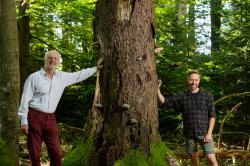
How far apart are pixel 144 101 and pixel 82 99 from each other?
791 cm

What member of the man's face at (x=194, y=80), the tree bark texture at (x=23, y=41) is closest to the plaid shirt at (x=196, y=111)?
the man's face at (x=194, y=80)

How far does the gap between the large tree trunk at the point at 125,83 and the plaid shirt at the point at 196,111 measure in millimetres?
1003

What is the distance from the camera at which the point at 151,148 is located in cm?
500

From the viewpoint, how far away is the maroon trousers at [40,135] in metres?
5.22

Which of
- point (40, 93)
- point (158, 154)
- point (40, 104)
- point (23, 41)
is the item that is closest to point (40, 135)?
point (40, 104)

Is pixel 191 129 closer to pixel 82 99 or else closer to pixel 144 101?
pixel 144 101

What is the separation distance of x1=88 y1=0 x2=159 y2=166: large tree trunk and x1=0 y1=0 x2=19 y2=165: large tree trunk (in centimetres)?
212

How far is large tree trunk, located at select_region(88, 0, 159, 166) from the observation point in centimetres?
495

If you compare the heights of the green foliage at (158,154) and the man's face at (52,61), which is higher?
the man's face at (52,61)

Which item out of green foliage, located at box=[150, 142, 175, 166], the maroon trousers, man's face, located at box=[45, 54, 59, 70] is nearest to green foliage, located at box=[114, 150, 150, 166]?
green foliage, located at box=[150, 142, 175, 166]

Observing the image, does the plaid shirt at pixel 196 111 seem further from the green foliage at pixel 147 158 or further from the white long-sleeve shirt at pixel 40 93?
the white long-sleeve shirt at pixel 40 93

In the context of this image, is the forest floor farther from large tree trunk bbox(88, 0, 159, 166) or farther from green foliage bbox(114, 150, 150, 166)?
green foliage bbox(114, 150, 150, 166)

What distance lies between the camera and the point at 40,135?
17.5 feet

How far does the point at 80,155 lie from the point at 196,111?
5.87 feet
